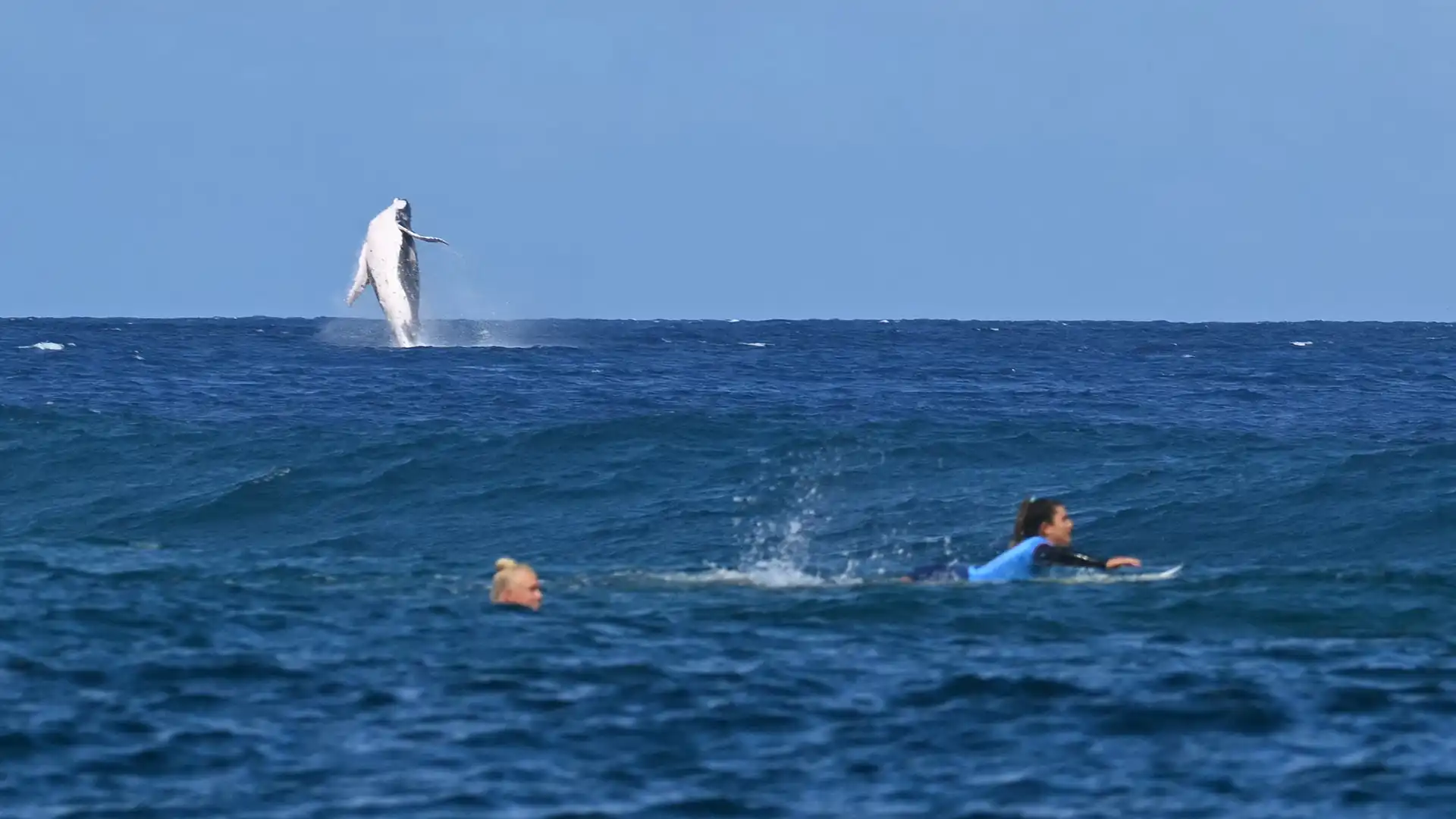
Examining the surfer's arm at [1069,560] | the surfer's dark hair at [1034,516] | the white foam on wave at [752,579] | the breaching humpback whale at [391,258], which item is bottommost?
the white foam on wave at [752,579]

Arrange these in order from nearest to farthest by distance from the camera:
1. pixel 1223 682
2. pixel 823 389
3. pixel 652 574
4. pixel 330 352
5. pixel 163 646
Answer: pixel 1223 682 < pixel 163 646 < pixel 652 574 < pixel 823 389 < pixel 330 352

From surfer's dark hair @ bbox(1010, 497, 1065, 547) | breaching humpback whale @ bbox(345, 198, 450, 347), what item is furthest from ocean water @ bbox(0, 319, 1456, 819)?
breaching humpback whale @ bbox(345, 198, 450, 347)

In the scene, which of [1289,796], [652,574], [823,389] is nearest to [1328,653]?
[1289,796]

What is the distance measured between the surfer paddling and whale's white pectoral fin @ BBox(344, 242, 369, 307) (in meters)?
30.0

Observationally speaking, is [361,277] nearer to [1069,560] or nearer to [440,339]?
[440,339]

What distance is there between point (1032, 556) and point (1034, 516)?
18.7 inches

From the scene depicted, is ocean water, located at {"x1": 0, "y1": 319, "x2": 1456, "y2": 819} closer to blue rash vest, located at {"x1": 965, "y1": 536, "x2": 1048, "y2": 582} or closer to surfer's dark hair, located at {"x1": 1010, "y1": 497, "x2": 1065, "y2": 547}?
blue rash vest, located at {"x1": 965, "y1": 536, "x2": 1048, "y2": 582}

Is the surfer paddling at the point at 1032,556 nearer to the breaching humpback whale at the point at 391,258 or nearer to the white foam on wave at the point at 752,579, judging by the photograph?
the white foam on wave at the point at 752,579

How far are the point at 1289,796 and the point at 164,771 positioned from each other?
5.95 meters

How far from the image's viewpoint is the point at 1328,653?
1297 centimetres

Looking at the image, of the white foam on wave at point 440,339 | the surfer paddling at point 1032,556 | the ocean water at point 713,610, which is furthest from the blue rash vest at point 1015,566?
the white foam on wave at point 440,339

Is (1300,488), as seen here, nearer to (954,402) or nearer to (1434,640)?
(1434,640)

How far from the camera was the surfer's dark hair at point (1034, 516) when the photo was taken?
645 inches

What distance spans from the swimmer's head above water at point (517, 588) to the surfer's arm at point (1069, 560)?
4.43 metres
